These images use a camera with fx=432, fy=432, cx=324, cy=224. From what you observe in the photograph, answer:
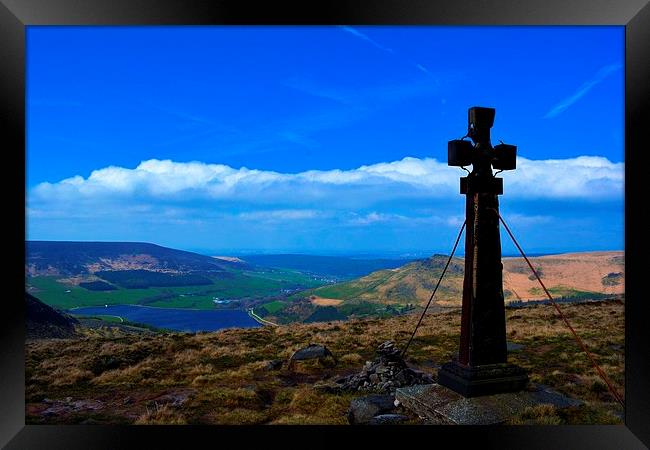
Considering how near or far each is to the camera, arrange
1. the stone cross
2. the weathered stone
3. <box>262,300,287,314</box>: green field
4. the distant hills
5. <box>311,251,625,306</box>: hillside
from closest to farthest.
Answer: the stone cross < the weathered stone < <box>311,251,625,306</box>: hillside < <box>262,300,287,314</box>: green field < the distant hills

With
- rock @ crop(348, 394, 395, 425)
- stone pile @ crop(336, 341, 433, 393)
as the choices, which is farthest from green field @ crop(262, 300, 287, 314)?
rock @ crop(348, 394, 395, 425)

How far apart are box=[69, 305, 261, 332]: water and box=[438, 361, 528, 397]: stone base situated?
7196cm

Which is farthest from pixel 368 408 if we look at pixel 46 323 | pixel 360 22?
pixel 46 323

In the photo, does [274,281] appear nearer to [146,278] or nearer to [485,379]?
[146,278]

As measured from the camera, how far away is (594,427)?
650 cm

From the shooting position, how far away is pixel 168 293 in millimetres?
111625

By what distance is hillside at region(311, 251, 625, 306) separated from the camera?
55031 millimetres

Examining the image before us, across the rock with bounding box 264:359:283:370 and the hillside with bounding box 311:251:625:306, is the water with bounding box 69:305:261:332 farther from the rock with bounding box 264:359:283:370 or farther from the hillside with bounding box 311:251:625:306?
the rock with bounding box 264:359:283:370

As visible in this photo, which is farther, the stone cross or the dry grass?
the dry grass

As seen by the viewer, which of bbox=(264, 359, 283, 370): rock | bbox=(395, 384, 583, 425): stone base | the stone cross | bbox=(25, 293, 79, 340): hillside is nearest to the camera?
bbox=(395, 384, 583, 425): stone base

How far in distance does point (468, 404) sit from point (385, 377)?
3.17 m

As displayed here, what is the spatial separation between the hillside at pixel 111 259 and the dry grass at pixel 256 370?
124 meters

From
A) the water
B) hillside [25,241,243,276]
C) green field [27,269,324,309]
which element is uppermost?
hillside [25,241,243,276]

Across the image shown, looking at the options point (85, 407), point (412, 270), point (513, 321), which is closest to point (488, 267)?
point (85, 407)
